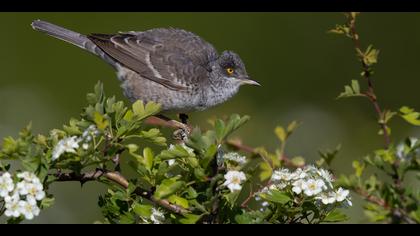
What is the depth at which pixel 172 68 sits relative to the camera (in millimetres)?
5723

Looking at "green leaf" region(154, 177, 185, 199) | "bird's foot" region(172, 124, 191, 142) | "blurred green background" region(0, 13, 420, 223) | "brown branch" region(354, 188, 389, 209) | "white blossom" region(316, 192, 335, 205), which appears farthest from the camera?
"blurred green background" region(0, 13, 420, 223)

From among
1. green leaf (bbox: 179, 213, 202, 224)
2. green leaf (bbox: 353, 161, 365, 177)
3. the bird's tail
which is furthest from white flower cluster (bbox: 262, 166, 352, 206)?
the bird's tail

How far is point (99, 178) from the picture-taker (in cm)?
289

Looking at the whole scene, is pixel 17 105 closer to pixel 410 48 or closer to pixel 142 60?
pixel 142 60

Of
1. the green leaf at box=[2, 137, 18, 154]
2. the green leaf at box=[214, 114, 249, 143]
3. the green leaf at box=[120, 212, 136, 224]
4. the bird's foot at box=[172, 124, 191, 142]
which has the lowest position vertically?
the bird's foot at box=[172, 124, 191, 142]

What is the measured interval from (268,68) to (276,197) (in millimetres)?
4569

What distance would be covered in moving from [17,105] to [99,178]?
4.33m

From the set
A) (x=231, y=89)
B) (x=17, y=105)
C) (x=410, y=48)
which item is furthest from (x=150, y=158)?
(x=410, y=48)

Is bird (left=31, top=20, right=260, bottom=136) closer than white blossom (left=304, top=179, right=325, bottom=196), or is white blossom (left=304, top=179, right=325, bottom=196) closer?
white blossom (left=304, top=179, right=325, bottom=196)

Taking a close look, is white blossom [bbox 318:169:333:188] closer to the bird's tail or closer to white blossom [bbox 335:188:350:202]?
white blossom [bbox 335:188:350:202]

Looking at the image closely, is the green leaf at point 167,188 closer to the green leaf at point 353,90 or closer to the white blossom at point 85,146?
the white blossom at point 85,146

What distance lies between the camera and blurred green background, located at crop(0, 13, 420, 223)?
690 centimetres

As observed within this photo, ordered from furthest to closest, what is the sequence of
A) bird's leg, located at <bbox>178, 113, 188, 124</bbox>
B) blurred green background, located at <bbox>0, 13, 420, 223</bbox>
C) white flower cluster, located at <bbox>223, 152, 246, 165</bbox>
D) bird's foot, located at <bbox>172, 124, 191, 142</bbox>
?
blurred green background, located at <bbox>0, 13, 420, 223</bbox>
bird's leg, located at <bbox>178, 113, 188, 124</bbox>
bird's foot, located at <bbox>172, 124, 191, 142</bbox>
white flower cluster, located at <bbox>223, 152, 246, 165</bbox>
